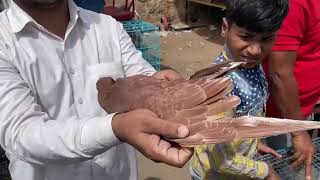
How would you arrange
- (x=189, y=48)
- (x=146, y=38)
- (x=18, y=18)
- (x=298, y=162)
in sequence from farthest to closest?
1. (x=189, y=48)
2. (x=146, y=38)
3. (x=298, y=162)
4. (x=18, y=18)

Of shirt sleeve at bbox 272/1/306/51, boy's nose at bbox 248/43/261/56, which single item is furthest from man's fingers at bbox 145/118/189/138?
shirt sleeve at bbox 272/1/306/51

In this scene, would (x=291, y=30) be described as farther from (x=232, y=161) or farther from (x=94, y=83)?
(x=94, y=83)

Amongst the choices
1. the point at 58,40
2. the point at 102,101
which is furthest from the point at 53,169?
the point at 58,40

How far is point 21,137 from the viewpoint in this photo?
3.82ft

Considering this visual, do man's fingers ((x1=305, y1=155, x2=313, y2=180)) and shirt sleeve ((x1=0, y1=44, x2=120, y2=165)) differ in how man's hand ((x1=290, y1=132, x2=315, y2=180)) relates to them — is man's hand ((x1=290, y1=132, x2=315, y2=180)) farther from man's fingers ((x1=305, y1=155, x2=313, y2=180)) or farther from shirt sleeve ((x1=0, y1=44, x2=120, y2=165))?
shirt sleeve ((x1=0, y1=44, x2=120, y2=165))

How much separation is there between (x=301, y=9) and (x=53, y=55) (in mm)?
1064

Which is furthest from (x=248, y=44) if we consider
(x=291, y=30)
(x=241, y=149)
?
(x=241, y=149)

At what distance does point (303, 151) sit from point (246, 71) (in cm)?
50

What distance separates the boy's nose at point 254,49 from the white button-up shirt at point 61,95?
1.27 ft

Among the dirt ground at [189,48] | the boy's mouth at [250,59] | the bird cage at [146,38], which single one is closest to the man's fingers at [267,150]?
the boy's mouth at [250,59]

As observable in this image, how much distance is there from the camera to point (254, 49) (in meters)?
1.68

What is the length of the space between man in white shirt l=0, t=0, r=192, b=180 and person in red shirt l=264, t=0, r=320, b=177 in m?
0.62

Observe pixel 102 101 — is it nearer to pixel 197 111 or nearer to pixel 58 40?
pixel 58 40

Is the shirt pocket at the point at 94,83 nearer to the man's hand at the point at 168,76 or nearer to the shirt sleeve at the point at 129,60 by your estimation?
the shirt sleeve at the point at 129,60
